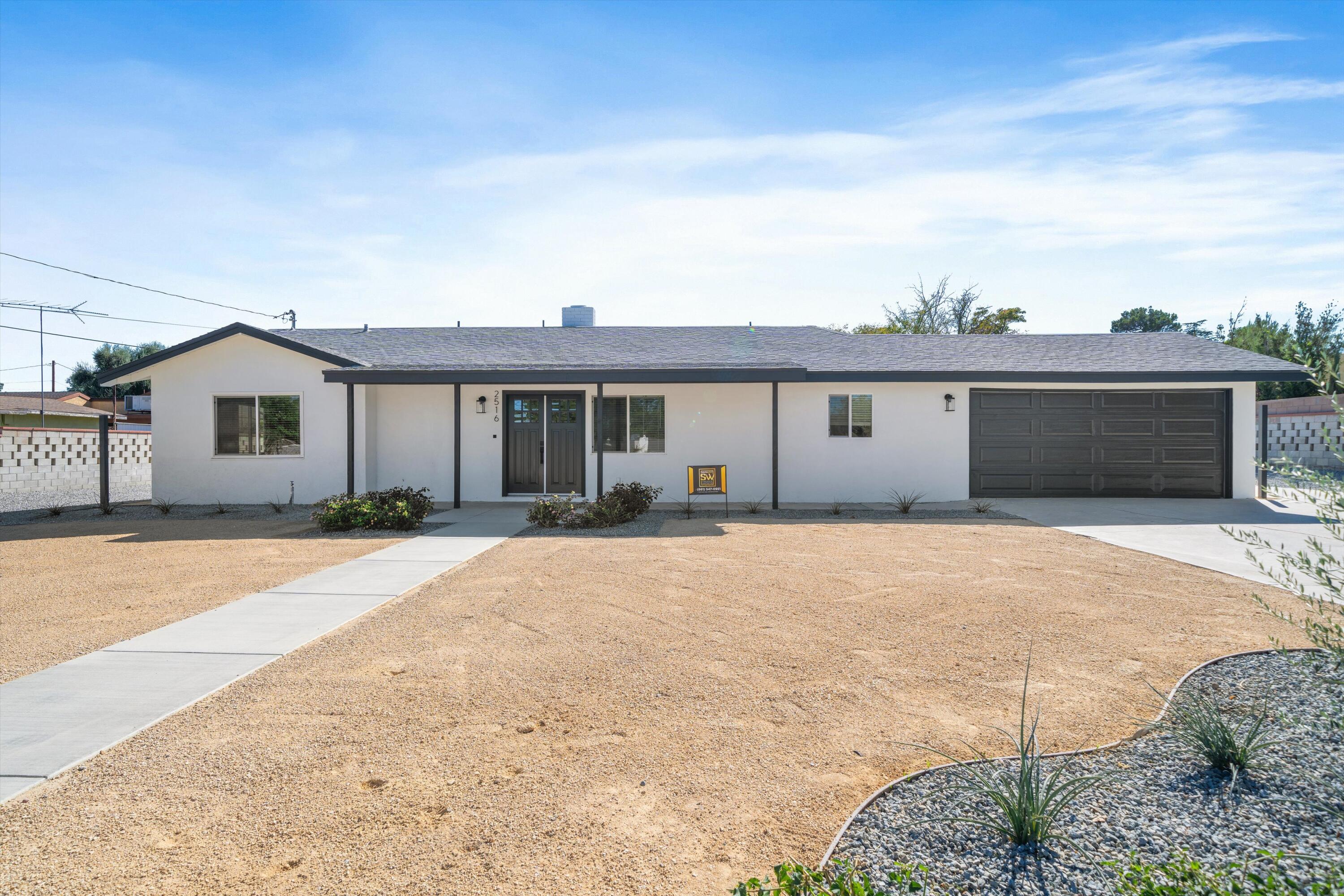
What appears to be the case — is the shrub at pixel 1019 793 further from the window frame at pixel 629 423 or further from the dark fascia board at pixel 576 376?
the window frame at pixel 629 423

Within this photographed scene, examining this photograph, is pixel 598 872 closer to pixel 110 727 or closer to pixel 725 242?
pixel 110 727

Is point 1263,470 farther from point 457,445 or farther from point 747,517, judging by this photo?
point 457,445

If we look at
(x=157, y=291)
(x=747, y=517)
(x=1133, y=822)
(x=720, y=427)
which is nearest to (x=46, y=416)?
(x=157, y=291)

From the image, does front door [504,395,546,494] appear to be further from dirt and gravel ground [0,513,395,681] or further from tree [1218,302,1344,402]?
tree [1218,302,1344,402]

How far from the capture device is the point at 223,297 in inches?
1126

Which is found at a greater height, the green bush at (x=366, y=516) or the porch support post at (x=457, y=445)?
the porch support post at (x=457, y=445)

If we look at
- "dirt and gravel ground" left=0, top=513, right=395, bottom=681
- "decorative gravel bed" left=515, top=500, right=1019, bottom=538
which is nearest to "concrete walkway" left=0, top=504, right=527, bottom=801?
"dirt and gravel ground" left=0, top=513, right=395, bottom=681

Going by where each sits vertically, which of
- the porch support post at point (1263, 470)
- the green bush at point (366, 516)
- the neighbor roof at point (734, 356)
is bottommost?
the green bush at point (366, 516)

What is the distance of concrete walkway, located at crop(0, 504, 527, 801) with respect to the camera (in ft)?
10.4

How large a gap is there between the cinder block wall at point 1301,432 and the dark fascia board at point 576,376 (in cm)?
1379

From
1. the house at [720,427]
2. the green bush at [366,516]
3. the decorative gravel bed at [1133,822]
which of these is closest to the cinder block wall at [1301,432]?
the house at [720,427]

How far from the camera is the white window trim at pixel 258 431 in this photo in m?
13.0

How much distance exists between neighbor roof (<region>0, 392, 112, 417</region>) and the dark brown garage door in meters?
30.8

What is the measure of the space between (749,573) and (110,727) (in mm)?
5223
